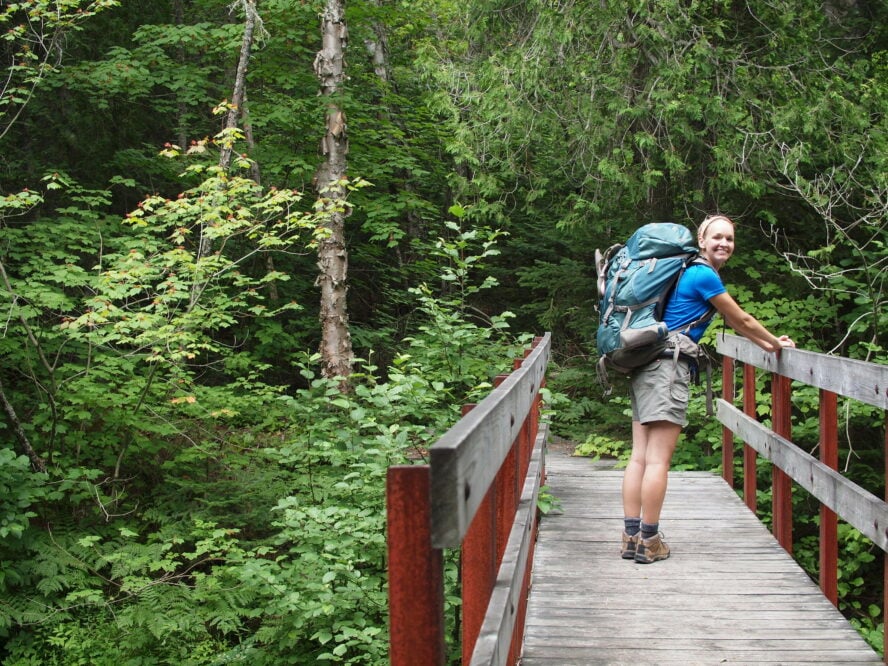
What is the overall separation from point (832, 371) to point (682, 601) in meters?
1.32

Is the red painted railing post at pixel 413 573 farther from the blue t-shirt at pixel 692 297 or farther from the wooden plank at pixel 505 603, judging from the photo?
the blue t-shirt at pixel 692 297

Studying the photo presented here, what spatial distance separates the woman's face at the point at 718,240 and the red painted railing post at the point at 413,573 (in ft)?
11.2

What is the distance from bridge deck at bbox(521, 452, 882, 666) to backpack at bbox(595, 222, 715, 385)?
3.77ft

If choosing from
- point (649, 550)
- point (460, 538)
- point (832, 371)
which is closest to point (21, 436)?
point (649, 550)

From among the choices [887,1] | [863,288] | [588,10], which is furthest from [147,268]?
[887,1]

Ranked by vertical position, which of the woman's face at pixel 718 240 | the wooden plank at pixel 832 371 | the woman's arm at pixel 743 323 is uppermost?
the woman's face at pixel 718 240

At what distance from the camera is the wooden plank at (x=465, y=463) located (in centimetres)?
140

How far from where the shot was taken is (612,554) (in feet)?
15.8

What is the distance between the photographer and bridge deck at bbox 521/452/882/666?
346cm

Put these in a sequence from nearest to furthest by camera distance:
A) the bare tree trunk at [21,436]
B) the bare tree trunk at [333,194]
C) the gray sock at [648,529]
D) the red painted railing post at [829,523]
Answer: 1. the red painted railing post at [829,523]
2. the gray sock at [648,529]
3. the bare tree trunk at [21,436]
4. the bare tree trunk at [333,194]

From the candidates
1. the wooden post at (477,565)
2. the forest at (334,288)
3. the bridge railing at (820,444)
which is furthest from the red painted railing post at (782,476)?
the wooden post at (477,565)

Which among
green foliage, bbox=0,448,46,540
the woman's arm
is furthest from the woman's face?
green foliage, bbox=0,448,46,540

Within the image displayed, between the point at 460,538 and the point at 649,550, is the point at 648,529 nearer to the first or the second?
the point at 649,550

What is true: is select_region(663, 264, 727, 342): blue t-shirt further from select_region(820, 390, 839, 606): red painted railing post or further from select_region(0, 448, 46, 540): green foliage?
select_region(0, 448, 46, 540): green foliage
